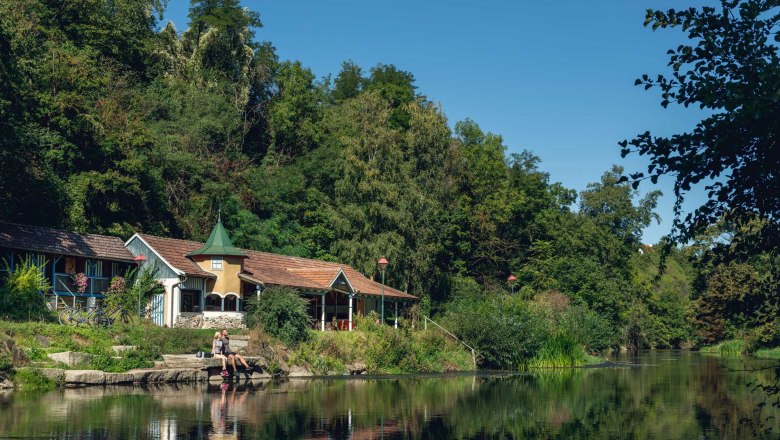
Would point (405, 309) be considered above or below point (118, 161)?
below

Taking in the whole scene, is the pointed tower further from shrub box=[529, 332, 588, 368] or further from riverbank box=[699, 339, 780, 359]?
riverbank box=[699, 339, 780, 359]

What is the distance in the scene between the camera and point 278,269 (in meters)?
52.8

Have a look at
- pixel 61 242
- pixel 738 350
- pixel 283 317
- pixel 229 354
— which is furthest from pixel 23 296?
pixel 738 350

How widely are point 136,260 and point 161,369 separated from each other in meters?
15.9

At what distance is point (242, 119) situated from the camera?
79.5 meters

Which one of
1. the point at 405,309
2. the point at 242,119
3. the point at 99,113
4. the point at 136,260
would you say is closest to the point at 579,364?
the point at 405,309

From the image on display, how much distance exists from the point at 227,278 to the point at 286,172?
2667cm

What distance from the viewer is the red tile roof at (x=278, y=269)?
47.1m

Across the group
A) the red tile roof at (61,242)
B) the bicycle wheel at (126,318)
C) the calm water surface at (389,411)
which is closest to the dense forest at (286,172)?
the red tile roof at (61,242)

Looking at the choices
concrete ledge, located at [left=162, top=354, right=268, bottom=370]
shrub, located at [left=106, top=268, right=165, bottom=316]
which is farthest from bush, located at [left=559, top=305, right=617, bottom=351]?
concrete ledge, located at [left=162, top=354, right=268, bottom=370]

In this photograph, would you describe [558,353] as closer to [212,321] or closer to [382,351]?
[382,351]

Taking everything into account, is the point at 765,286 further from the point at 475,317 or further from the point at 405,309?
the point at 405,309

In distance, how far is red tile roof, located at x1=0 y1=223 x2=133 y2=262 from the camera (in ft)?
137

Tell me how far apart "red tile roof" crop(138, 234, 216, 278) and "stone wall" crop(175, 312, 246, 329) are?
2.52 metres
